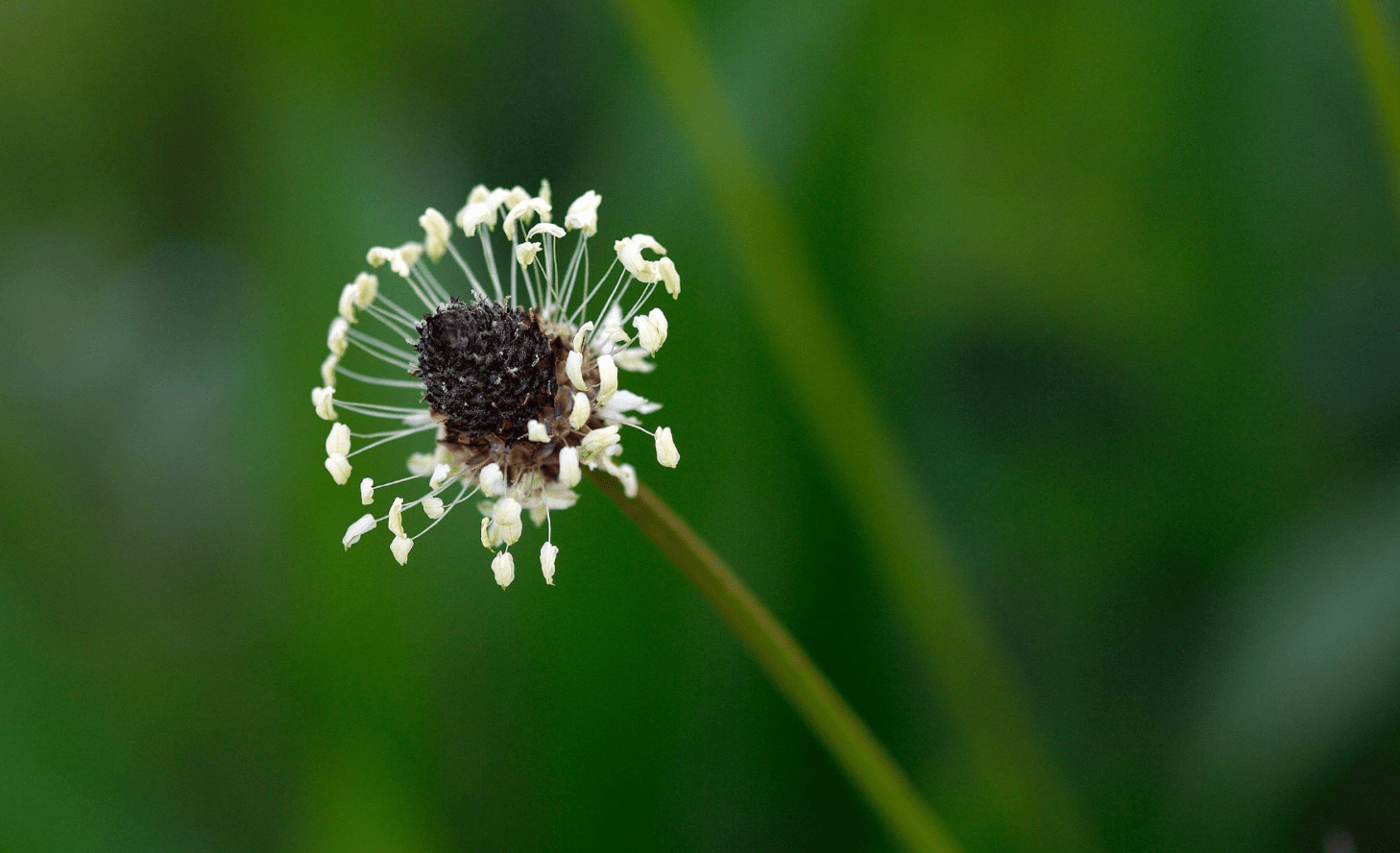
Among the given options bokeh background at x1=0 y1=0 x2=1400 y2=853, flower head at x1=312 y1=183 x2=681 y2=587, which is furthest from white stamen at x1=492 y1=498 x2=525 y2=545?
bokeh background at x1=0 y1=0 x2=1400 y2=853

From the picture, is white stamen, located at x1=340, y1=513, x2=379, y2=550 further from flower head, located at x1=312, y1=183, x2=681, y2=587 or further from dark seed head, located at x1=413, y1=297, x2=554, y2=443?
dark seed head, located at x1=413, y1=297, x2=554, y2=443

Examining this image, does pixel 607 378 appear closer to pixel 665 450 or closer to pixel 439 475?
pixel 665 450

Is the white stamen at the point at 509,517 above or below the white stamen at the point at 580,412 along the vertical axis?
below

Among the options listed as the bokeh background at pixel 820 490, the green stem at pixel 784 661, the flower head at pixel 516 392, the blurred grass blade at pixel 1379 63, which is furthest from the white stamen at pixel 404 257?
the blurred grass blade at pixel 1379 63

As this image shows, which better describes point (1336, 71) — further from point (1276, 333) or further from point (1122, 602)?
point (1122, 602)

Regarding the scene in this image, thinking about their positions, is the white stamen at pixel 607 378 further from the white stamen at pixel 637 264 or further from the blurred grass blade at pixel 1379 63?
the blurred grass blade at pixel 1379 63

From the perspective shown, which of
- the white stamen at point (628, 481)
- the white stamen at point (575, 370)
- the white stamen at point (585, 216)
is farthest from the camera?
the white stamen at point (585, 216)

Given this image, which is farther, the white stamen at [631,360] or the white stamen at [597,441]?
the white stamen at [631,360]

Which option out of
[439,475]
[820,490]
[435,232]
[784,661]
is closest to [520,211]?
[435,232]
